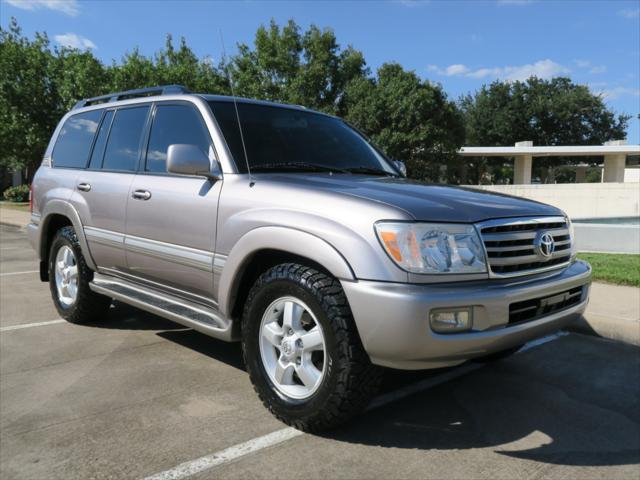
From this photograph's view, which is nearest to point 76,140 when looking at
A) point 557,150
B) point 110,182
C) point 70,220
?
point 70,220

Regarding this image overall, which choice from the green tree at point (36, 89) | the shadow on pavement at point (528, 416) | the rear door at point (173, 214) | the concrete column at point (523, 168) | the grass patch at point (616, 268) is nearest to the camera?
the shadow on pavement at point (528, 416)

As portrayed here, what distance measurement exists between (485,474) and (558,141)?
58.8 metres

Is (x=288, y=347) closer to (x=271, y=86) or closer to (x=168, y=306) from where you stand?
(x=168, y=306)

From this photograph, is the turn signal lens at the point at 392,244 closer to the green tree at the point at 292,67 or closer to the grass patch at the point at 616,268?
the grass patch at the point at 616,268

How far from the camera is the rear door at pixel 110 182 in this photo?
14.1 feet

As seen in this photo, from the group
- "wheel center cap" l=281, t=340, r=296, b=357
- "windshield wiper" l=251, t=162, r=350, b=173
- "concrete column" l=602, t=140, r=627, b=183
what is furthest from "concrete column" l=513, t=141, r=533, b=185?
"wheel center cap" l=281, t=340, r=296, b=357

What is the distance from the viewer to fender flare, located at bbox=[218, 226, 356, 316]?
2750mm

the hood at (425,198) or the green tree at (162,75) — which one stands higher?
the green tree at (162,75)

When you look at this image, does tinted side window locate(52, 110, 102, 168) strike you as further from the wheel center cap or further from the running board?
the wheel center cap

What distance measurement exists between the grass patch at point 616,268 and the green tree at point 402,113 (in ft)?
73.4

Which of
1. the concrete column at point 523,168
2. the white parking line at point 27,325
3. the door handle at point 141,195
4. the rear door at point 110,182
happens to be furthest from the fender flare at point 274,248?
the concrete column at point 523,168

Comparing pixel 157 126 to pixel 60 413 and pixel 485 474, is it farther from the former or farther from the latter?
pixel 485 474

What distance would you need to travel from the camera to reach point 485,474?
272cm

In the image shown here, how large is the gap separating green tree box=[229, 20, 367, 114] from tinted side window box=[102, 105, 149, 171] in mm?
27384
